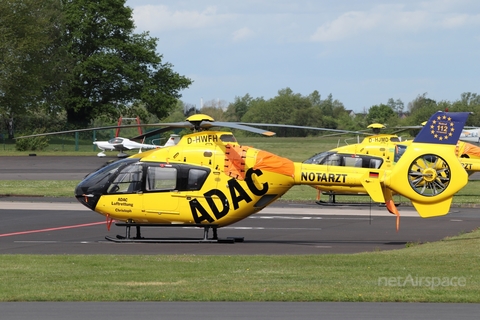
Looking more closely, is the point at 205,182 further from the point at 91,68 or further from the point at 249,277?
the point at 91,68

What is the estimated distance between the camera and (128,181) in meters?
19.7

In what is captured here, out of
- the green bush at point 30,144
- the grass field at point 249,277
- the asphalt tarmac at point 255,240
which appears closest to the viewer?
the asphalt tarmac at point 255,240

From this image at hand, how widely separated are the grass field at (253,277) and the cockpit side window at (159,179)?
10.9ft

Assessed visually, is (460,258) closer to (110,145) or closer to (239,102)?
(110,145)

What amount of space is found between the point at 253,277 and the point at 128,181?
7154mm

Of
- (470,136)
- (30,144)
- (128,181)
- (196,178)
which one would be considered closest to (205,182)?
(196,178)

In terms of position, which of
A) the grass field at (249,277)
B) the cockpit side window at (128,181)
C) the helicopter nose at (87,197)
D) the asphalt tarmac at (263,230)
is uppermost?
the cockpit side window at (128,181)

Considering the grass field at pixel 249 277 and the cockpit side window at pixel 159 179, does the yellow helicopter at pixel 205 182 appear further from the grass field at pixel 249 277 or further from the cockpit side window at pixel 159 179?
the grass field at pixel 249 277

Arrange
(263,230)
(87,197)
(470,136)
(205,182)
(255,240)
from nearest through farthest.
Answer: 1. (205,182)
2. (87,197)
3. (255,240)
4. (263,230)
5. (470,136)

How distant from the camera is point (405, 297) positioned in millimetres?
11547

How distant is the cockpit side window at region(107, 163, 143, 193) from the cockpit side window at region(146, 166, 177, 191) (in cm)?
24

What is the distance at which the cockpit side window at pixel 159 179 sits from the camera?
64.3 feet

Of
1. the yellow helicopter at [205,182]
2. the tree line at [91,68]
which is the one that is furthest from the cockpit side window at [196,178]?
the tree line at [91,68]

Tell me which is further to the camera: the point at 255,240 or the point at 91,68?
the point at 91,68
